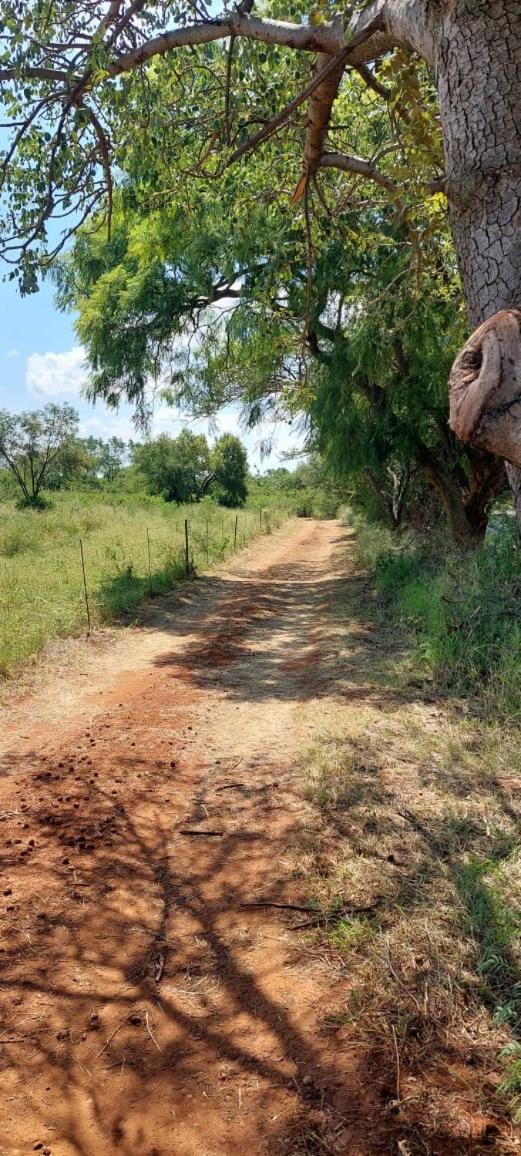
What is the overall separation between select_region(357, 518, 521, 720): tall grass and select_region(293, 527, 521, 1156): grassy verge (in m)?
0.33

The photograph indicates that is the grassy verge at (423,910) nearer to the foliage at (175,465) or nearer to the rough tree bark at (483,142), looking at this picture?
the rough tree bark at (483,142)

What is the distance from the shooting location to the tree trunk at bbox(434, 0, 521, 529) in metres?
2.06

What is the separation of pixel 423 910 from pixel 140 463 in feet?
136

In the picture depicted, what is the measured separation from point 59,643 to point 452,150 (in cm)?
689

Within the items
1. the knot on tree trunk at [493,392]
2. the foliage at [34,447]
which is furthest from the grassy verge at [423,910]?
the foliage at [34,447]

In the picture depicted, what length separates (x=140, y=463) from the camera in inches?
1668

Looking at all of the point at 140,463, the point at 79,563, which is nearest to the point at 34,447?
the point at 140,463

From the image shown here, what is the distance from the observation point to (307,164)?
3.55 meters

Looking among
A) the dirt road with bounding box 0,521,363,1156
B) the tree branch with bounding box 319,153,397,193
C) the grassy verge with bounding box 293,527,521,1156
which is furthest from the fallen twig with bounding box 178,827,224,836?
the tree branch with bounding box 319,153,397,193

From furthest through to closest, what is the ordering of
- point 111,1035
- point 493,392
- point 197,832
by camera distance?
1. point 197,832
2. point 111,1035
3. point 493,392

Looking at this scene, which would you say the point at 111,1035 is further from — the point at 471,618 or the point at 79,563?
the point at 79,563

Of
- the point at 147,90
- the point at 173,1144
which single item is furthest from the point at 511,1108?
the point at 147,90

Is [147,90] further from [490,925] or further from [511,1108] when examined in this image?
[511,1108]

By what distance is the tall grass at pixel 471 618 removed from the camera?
224 inches
